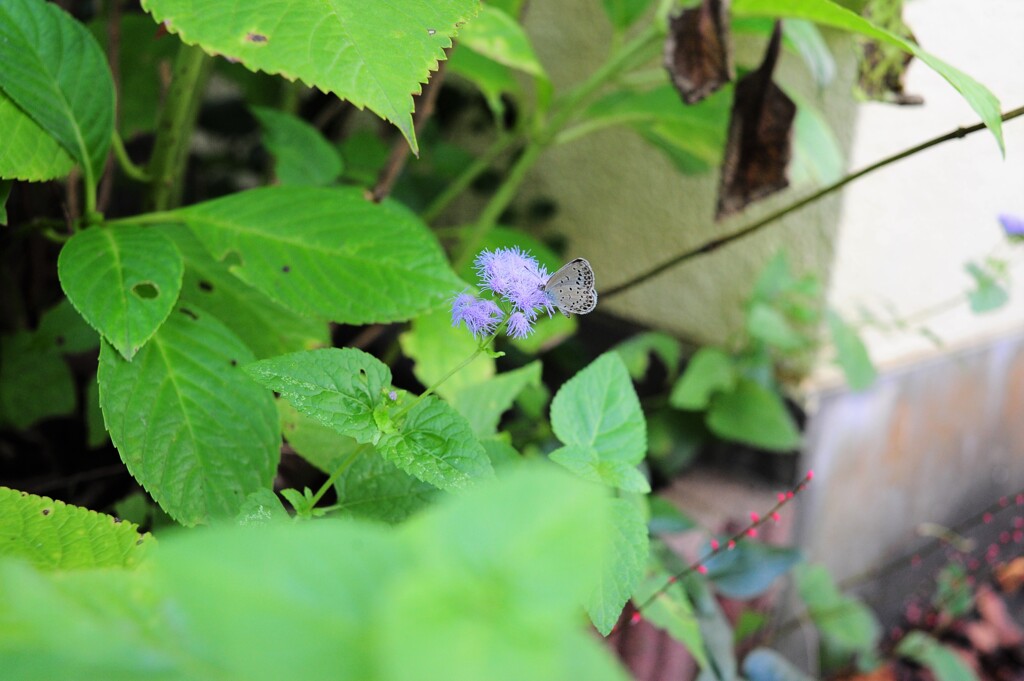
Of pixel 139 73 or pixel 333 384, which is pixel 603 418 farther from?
pixel 139 73

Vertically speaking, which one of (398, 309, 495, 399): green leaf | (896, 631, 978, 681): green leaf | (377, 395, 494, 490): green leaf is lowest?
(896, 631, 978, 681): green leaf

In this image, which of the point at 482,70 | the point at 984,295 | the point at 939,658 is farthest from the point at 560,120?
the point at 939,658

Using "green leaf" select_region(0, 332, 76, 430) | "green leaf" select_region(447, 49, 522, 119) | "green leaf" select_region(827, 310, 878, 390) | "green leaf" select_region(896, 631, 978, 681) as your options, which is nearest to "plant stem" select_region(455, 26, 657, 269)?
"green leaf" select_region(447, 49, 522, 119)

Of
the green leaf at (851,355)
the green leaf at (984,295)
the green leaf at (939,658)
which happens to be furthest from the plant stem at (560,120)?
the green leaf at (939,658)

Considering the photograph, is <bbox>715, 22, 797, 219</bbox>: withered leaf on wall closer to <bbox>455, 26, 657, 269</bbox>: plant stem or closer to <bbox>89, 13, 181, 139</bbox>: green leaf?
<bbox>455, 26, 657, 269</bbox>: plant stem

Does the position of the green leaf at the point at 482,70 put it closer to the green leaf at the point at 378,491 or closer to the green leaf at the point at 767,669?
the green leaf at the point at 378,491

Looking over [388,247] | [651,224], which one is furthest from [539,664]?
[651,224]
